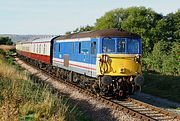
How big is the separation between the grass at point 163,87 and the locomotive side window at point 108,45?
4143 mm

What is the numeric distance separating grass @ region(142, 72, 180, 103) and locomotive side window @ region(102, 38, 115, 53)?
4.14 meters

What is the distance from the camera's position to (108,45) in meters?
16.6

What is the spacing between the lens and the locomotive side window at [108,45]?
16567 millimetres

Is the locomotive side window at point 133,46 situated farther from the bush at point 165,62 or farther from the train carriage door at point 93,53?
the bush at point 165,62

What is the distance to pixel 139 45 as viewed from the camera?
17.0m

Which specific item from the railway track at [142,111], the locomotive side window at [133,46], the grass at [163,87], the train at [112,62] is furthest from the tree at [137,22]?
the railway track at [142,111]

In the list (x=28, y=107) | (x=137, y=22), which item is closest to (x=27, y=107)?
(x=28, y=107)

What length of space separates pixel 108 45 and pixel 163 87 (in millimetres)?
6704

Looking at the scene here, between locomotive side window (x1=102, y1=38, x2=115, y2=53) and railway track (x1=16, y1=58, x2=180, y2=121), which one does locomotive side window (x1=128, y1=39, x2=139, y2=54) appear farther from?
railway track (x1=16, y1=58, x2=180, y2=121)

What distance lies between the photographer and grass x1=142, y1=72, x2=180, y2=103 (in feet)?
63.2

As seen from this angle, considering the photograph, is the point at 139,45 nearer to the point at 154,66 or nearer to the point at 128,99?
the point at 128,99

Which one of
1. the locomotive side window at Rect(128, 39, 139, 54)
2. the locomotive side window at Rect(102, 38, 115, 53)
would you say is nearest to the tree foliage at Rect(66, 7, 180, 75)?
the locomotive side window at Rect(128, 39, 139, 54)

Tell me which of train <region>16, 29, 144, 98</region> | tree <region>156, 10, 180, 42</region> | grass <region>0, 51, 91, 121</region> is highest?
tree <region>156, 10, 180, 42</region>

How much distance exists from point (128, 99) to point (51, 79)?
1010 cm
